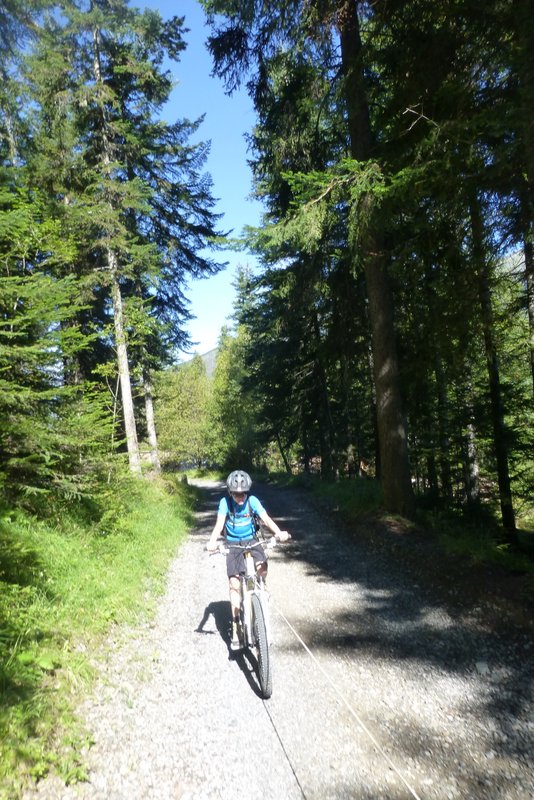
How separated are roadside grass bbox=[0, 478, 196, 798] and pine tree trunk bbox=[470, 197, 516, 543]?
7.02 meters

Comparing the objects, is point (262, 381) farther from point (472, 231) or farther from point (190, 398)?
point (190, 398)

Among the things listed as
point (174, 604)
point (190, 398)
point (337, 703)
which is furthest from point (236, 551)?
point (190, 398)

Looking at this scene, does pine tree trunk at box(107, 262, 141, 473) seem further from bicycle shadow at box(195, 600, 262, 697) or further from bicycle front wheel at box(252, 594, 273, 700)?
bicycle front wheel at box(252, 594, 273, 700)

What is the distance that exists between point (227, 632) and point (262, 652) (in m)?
1.67

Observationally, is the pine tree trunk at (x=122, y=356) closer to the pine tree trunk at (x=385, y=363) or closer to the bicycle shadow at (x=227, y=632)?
the bicycle shadow at (x=227, y=632)

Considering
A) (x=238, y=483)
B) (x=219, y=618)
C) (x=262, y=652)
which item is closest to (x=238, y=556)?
(x=238, y=483)

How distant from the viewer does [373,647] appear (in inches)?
197

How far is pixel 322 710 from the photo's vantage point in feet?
12.9

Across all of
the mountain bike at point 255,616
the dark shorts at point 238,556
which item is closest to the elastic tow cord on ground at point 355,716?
the mountain bike at point 255,616

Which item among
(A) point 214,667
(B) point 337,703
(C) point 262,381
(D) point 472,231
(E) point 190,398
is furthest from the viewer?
(E) point 190,398

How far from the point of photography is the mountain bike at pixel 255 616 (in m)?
4.17

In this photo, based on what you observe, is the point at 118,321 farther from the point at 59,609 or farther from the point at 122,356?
the point at 59,609

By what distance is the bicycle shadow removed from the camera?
464cm

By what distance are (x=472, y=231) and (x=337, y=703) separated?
26.0 ft
